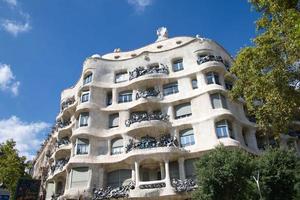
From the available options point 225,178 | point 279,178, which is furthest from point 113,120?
point 279,178

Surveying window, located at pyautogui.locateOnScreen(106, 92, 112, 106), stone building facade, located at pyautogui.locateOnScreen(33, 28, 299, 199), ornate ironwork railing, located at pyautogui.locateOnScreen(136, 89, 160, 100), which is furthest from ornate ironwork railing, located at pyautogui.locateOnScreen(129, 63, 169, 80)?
window, located at pyautogui.locateOnScreen(106, 92, 112, 106)

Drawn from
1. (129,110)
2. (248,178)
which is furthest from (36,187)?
(129,110)

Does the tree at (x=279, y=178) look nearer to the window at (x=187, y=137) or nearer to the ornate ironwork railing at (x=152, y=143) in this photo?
the window at (x=187, y=137)

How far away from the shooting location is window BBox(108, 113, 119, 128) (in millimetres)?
30014

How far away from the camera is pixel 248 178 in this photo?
20250mm

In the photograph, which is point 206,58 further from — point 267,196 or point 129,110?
point 267,196

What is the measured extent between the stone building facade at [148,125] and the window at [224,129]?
0.27ft

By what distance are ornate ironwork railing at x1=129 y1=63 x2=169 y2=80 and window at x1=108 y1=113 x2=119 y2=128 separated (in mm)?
4363

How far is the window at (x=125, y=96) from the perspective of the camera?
102 feet

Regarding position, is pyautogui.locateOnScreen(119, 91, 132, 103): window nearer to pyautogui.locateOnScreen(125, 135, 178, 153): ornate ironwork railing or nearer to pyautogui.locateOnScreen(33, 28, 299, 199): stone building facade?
Result: pyautogui.locateOnScreen(33, 28, 299, 199): stone building facade

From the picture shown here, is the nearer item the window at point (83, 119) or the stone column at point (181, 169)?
the stone column at point (181, 169)

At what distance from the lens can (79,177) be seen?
2634 centimetres

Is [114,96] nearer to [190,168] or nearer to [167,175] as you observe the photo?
[167,175]

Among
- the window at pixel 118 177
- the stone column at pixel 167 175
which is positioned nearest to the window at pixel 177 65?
the stone column at pixel 167 175
